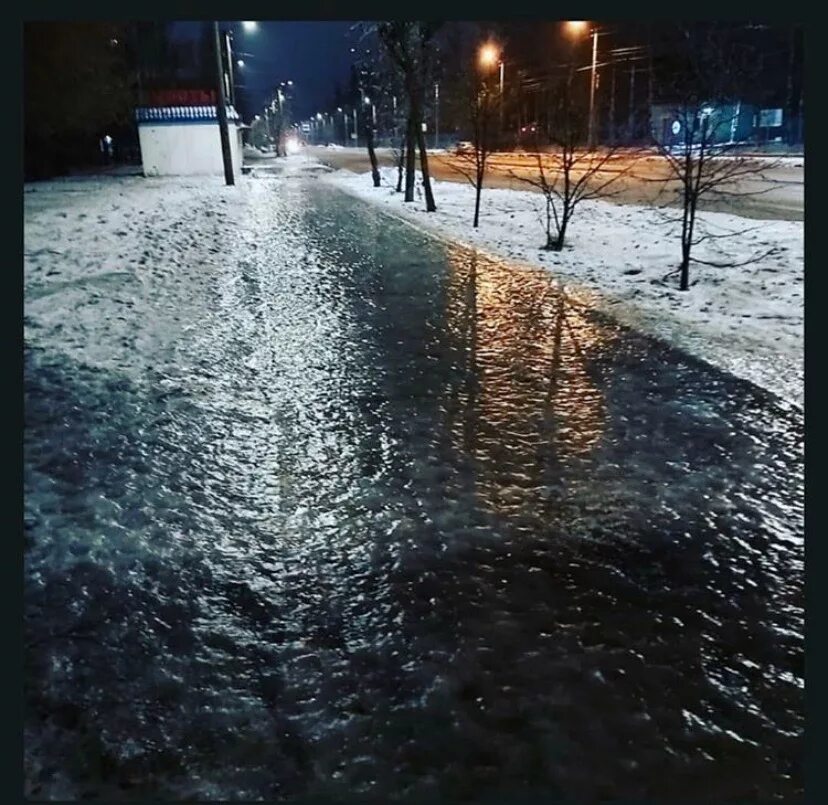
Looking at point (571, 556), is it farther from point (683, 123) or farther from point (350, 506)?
point (683, 123)

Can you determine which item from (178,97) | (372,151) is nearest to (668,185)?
(372,151)

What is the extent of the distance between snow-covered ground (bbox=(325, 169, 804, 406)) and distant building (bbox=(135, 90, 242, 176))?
1707 centimetres

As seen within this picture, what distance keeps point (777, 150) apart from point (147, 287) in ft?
98.0

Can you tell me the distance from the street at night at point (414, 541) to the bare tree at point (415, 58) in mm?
11596

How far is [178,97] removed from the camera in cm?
3362

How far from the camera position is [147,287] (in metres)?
10.5

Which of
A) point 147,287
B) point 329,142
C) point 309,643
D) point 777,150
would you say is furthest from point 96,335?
point 329,142

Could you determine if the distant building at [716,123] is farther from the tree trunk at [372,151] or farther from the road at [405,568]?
the tree trunk at [372,151]

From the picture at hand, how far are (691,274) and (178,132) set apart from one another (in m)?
28.1

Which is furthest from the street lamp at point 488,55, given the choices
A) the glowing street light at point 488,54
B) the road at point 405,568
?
the road at point 405,568

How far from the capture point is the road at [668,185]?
1638 centimetres

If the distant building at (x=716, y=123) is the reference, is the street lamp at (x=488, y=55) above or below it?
above

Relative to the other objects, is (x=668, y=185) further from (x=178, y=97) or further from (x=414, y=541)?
(x=414, y=541)

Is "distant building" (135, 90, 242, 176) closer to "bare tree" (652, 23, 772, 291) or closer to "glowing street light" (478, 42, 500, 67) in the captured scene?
"glowing street light" (478, 42, 500, 67)
